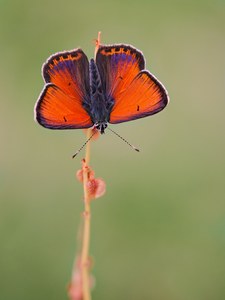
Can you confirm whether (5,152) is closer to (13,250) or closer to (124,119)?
(13,250)

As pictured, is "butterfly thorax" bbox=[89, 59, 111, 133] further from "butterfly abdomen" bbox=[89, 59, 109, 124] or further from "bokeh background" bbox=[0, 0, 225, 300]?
"bokeh background" bbox=[0, 0, 225, 300]

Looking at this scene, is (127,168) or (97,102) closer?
(97,102)

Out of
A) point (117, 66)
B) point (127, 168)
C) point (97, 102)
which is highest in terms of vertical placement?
point (117, 66)

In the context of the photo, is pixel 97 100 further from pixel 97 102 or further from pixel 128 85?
pixel 128 85

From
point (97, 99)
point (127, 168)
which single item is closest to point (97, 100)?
point (97, 99)

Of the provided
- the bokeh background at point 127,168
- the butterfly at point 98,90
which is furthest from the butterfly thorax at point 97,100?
the bokeh background at point 127,168

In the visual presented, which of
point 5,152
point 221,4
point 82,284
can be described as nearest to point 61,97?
point 82,284

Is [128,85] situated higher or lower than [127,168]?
higher

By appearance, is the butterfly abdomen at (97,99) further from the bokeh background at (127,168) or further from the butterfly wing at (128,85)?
the bokeh background at (127,168)
